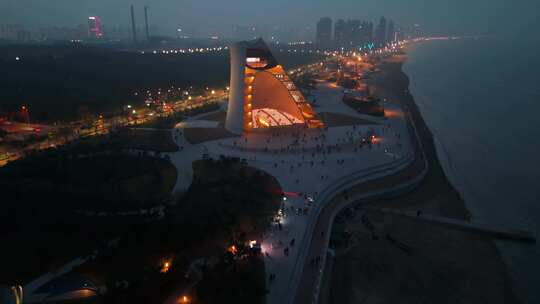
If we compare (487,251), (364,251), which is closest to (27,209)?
(364,251)

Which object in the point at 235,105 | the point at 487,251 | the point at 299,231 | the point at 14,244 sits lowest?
the point at 487,251

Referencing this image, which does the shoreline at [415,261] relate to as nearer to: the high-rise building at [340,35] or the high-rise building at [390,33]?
the high-rise building at [340,35]

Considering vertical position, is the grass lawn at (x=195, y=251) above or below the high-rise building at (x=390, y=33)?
below

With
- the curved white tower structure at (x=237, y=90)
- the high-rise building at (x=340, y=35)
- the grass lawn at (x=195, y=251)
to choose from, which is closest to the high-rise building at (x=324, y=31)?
the high-rise building at (x=340, y=35)

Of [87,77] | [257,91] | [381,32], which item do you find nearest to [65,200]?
[257,91]

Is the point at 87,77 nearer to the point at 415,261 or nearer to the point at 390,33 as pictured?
the point at 415,261

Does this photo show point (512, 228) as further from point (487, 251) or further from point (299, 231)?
point (299, 231)
